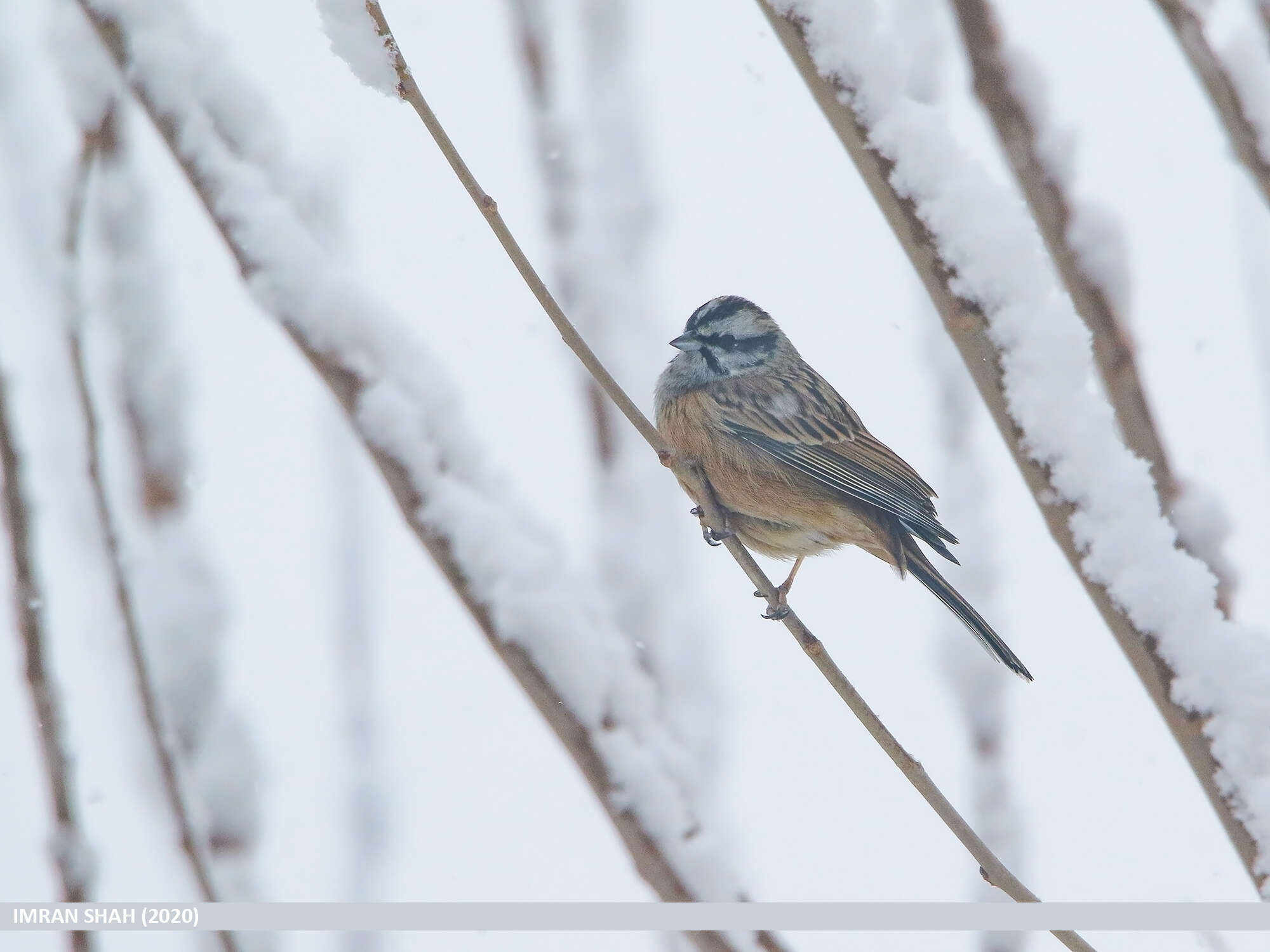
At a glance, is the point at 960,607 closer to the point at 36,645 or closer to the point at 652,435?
the point at 652,435

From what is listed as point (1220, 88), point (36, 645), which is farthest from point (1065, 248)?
point (36, 645)

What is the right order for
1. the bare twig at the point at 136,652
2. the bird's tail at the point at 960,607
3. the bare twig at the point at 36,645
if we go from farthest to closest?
the bird's tail at the point at 960,607 → the bare twig at the point at 136,652 → the bare twig at the point at 36,645

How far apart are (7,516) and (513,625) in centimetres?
84

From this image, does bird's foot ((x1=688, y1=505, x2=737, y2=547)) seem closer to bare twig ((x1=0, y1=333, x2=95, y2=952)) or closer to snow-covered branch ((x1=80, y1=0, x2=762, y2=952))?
snow-covered branch ((x1=80, y1=0, x2=762, y2=952))

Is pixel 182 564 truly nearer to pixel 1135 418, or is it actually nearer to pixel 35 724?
pixel 35 724

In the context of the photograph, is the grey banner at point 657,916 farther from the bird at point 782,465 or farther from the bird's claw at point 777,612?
the bird at point 782,465

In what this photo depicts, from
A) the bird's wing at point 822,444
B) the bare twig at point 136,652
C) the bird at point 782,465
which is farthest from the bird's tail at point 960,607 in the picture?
the bare twig at point 136,652

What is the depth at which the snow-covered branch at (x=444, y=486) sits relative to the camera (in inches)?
80.3

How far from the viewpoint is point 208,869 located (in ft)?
6.28

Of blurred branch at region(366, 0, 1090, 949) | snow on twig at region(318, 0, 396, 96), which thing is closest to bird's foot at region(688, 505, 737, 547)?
blurred branch at region(366, 0, 1090, 949)

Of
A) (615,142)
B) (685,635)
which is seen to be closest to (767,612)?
(685,635)

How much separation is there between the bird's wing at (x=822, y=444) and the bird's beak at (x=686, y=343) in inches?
7.2

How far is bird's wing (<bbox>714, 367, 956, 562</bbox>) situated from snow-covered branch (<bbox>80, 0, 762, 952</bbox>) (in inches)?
57.4

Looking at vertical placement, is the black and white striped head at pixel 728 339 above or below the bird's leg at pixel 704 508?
above
